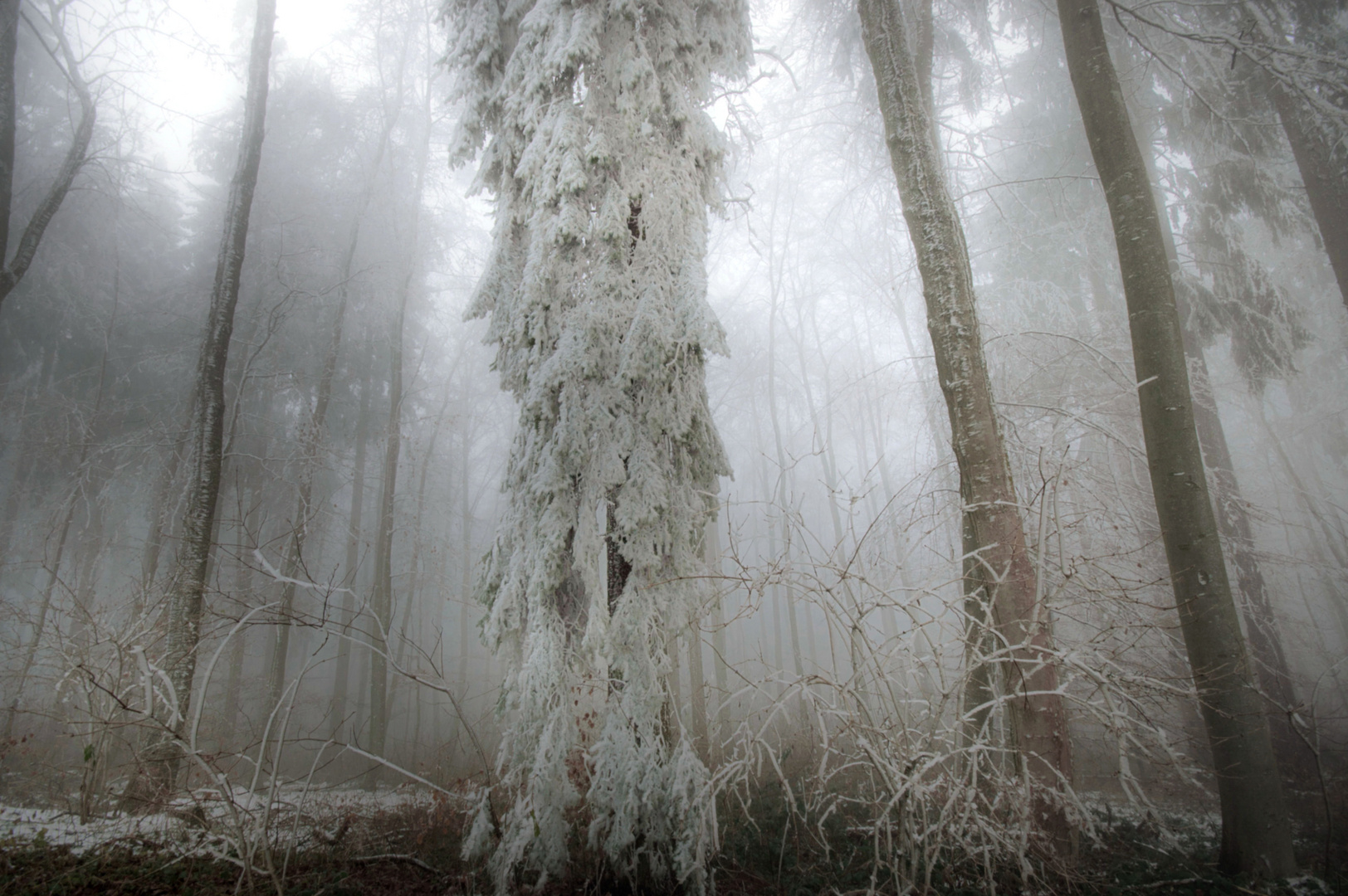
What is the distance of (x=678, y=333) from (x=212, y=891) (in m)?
4.76

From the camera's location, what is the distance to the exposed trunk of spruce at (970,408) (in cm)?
313

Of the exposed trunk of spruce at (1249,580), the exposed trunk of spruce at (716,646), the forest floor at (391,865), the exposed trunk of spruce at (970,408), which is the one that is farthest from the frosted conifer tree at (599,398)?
the exposed trunk of spruce at (1249,580)

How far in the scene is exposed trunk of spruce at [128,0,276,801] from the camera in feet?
17.6

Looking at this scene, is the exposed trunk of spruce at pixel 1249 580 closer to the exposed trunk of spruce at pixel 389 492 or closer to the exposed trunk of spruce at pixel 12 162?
the exposed trunk of spruce at pixel 389 492

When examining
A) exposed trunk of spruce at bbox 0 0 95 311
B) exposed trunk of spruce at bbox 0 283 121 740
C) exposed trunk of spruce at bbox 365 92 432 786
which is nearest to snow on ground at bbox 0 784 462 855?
exposed trunk of spruce at bbox 365 92 432 786

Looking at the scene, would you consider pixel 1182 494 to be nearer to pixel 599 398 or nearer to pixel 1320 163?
pixel 599 398

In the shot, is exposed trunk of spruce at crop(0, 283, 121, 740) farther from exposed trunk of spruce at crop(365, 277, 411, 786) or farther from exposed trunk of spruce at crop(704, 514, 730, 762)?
exposed trunk of spruce at crop(704, 514, 730, 762)

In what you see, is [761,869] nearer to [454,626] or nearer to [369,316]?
[369,316]

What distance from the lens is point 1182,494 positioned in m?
3.89

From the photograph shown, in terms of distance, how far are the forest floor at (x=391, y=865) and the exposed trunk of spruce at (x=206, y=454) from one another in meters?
0.54

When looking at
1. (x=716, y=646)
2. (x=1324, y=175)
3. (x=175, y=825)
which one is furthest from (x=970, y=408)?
(x=175, y=825)

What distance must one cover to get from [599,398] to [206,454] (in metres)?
5.21

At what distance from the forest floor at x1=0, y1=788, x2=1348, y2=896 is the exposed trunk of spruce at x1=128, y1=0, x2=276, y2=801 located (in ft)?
1.77

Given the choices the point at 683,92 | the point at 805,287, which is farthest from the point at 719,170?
the point at 805,287
